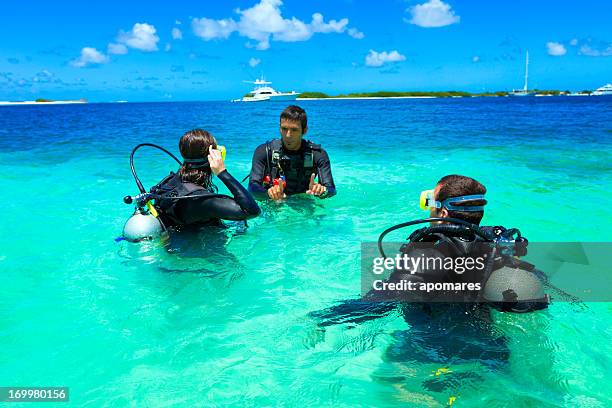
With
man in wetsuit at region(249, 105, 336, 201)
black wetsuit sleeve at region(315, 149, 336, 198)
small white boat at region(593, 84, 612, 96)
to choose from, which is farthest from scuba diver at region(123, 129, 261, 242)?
small white boat at region(593, 84, 612, 96)

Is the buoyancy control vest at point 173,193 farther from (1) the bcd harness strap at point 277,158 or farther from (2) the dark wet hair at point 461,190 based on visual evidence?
(2) the dark wet hair at point 461,190

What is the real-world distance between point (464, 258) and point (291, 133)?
3.94 metres

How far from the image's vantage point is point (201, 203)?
4223 millimetres

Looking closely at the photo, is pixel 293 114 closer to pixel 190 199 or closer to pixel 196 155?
pixel 196 155

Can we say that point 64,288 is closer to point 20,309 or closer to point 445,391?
point 20,309

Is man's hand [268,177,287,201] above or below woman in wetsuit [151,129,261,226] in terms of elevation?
below

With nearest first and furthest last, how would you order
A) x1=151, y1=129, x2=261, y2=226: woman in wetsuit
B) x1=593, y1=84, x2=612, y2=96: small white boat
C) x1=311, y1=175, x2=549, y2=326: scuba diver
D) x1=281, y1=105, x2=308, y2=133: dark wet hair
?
x1=311, y1=175, x2=549, y2=326: scuba diver, x1=151, y1=129, x2=261, y2=226: woman in wetsuit, x1=281, y1=105, x2=308, y2=133: dark wet hair, x1=593, y1=84, x2=612, y2=96: small white boat

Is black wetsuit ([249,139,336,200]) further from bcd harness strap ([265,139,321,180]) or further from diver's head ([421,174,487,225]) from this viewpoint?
diver's head ([421,174,487,225])

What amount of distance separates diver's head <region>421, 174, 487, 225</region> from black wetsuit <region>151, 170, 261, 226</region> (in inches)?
72.5

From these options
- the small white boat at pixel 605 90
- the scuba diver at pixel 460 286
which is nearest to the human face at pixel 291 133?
the scuba diver at pixel 460 286

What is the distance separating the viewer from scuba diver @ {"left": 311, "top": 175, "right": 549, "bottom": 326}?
8.07 feet

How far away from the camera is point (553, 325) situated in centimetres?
341

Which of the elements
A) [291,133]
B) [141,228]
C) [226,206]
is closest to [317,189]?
[291,133]

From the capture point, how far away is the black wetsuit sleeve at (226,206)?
12.6 ft
